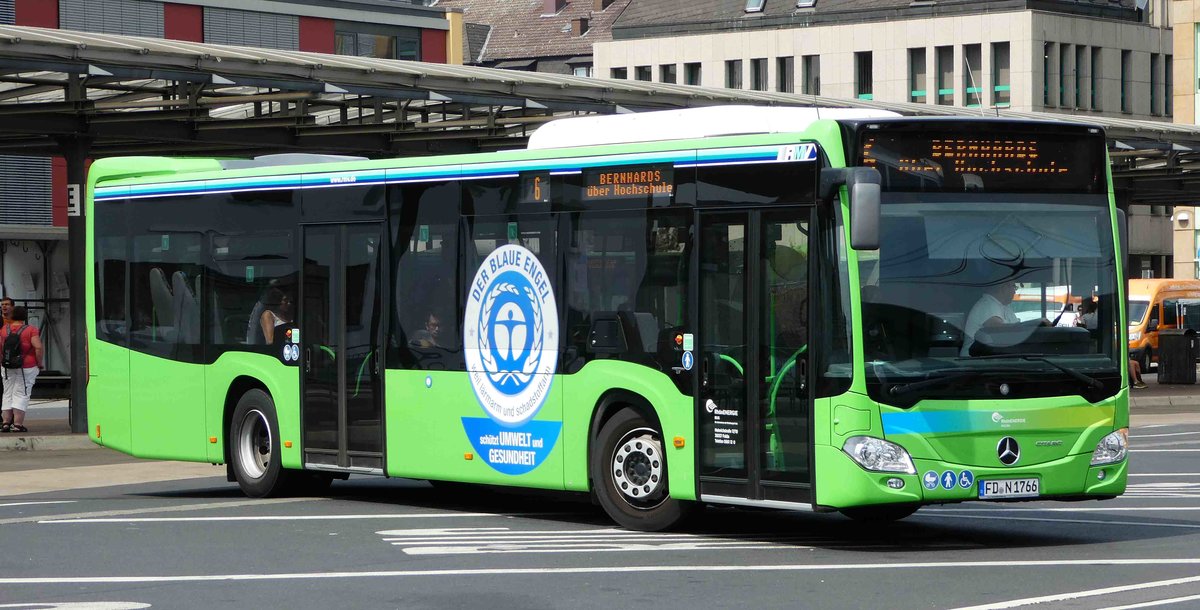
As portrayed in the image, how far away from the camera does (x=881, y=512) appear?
1436 centimetres

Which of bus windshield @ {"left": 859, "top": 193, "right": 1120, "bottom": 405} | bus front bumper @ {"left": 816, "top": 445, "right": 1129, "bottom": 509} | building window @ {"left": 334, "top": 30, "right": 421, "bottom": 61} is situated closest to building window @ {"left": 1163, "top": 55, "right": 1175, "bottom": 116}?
building window @ {"left": 334, "top": 30, "right": 421, "bottom": 61}

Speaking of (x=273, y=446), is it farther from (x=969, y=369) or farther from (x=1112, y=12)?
(x=1112, y=12)

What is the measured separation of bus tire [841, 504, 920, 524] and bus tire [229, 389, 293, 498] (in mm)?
5076

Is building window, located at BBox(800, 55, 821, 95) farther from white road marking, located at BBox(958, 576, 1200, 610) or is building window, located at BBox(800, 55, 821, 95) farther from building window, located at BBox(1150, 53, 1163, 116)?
white road marking, located at BBox(958, 576, 1200, 610)

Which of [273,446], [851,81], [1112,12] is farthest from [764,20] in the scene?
[273,446]

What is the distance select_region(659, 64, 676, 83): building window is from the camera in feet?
289

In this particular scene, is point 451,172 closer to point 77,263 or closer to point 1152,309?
point 77,263

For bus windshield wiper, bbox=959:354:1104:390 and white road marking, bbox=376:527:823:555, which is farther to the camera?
white road marking, bbox=376:527:823:555

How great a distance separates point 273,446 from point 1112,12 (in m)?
69.5

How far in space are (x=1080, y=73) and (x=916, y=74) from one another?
6.42 m

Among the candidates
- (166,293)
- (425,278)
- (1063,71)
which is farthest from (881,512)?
(1063,71)

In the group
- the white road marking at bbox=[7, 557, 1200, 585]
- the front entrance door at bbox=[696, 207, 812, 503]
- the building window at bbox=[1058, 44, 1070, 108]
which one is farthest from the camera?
the building window at bbox=[1058, 44, 1070, 108]

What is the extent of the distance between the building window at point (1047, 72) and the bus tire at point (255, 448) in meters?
64.6

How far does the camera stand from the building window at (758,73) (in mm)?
85250
